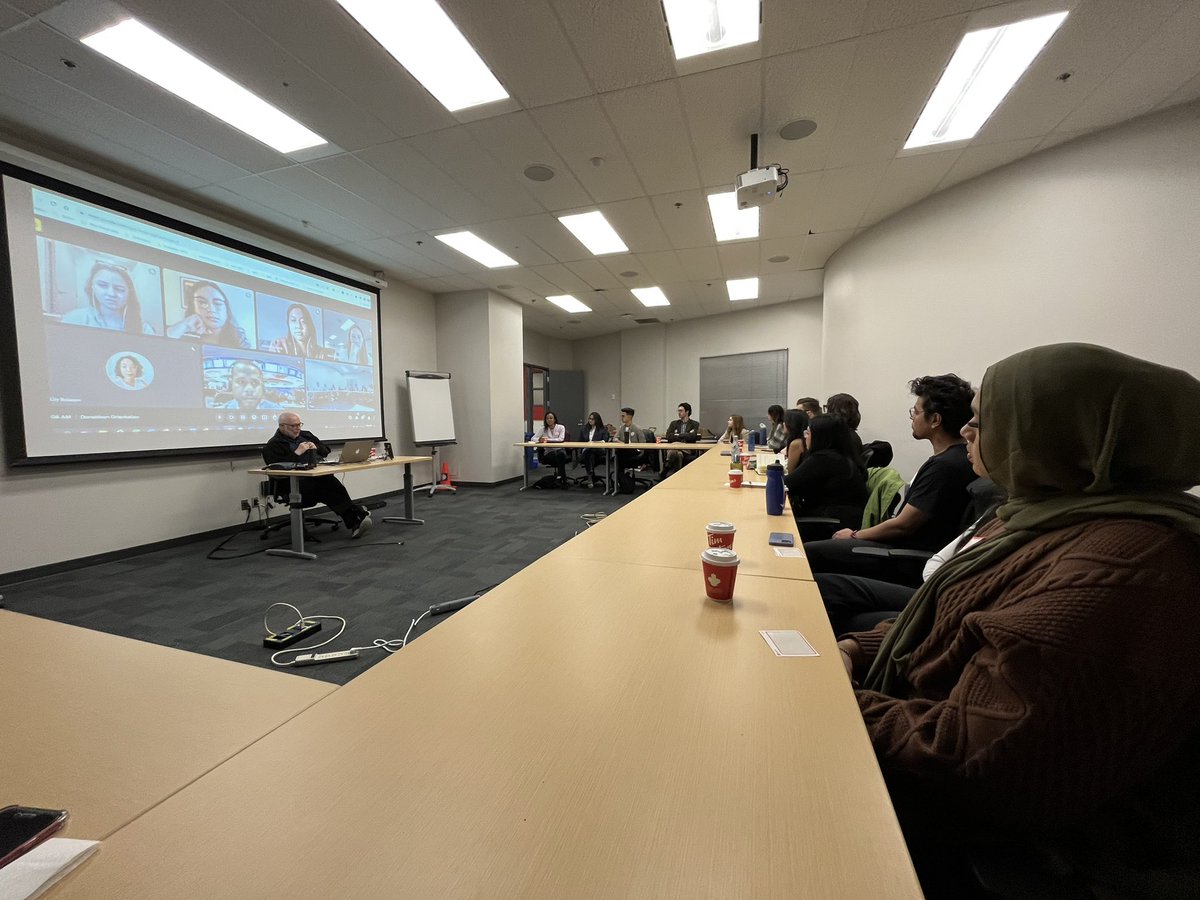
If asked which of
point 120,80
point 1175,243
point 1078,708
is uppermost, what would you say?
point 120,80

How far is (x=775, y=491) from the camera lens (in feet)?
6.41

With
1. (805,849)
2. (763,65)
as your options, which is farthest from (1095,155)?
(805,849)

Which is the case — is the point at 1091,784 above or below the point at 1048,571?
below

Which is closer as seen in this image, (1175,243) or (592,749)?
(592,749)

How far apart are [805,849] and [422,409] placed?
6.53 metres

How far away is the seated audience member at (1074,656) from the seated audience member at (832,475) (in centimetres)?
177

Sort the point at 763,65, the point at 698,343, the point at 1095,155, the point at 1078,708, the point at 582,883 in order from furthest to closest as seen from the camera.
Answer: the point at 698,343 → the point at 1095,155 → the point at 763,65 → the point at 1078,708 → the point at 582,883

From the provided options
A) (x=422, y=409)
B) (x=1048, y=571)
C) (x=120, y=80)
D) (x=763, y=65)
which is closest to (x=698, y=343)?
(x=422, y=409)

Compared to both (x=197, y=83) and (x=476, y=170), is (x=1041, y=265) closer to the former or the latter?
(x=476, y=170)

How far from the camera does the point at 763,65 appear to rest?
241 cm

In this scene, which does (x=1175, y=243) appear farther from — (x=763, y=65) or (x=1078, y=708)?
(x=1078, y=708)

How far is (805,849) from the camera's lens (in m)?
0.45

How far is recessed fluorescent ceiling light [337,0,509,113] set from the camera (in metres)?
2.11

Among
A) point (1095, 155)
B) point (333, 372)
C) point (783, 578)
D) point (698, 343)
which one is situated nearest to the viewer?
point (783, 578)
